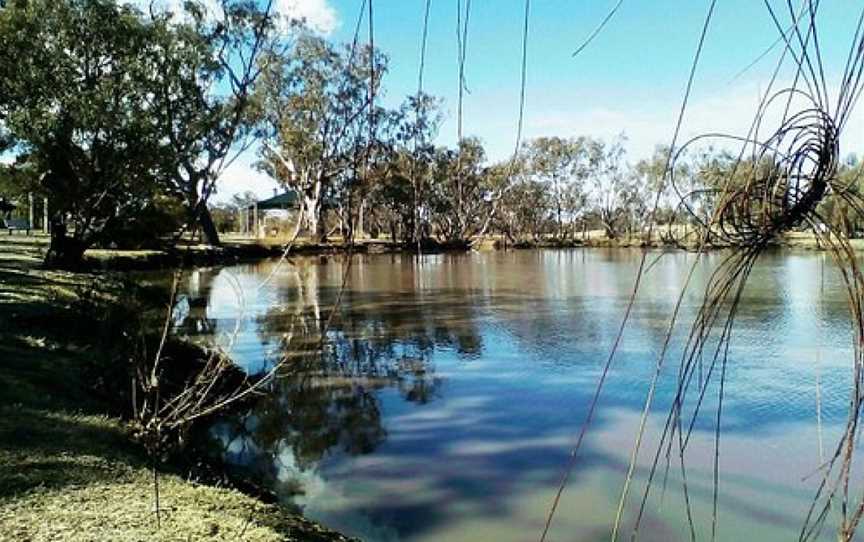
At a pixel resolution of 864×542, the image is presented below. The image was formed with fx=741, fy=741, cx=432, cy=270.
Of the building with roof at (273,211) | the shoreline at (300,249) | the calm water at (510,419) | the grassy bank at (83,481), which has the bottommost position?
the calm water at (510,419)

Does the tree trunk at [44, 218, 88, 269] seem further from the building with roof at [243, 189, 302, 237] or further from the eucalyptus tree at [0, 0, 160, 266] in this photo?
the building with roof at [243, 189, 302, 237]

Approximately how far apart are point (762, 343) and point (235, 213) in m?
A: 74.7

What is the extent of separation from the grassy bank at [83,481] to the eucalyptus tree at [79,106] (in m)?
12.1

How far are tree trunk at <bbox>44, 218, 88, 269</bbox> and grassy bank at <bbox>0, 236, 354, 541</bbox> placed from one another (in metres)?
11.2

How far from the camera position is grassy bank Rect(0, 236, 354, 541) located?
3062mm

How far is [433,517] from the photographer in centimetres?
507

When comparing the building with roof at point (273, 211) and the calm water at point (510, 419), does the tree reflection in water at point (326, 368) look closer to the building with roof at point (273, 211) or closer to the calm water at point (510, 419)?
the calm water at point (510, 419)

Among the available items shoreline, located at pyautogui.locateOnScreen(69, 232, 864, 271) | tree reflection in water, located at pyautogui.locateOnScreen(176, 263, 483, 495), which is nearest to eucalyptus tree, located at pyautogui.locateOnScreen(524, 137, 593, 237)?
shoreline, located at pyautogui.locateOnScreen(69, 232, 864, 271)

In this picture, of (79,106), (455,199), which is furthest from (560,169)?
(79,106)

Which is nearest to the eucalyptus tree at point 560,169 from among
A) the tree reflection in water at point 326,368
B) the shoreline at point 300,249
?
the shoreline at point 300,249

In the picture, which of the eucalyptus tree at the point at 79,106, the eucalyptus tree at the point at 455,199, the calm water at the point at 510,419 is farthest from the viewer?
the eucalyptus tree at the point at 455,199

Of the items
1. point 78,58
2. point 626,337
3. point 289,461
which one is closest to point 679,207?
point 289,461

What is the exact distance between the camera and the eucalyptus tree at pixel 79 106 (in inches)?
647

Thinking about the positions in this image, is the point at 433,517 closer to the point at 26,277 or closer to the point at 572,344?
the point at 572,344
